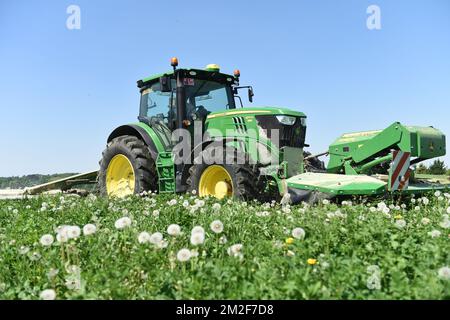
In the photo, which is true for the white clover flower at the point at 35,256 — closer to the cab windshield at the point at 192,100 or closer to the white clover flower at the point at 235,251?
the white clover flower at the point at 235,251

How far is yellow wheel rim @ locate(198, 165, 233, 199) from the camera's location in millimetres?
6992

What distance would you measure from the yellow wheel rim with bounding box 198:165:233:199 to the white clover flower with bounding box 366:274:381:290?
15.2 feet

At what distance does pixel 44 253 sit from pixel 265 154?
443 centimetres

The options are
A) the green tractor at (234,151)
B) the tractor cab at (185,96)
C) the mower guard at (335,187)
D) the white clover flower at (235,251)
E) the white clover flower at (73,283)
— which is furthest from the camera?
the tractor cab at (185,96)

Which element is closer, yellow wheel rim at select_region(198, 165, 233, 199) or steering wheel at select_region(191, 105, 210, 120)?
yellow wheel rim at select_region(198, 165, 233, 199)

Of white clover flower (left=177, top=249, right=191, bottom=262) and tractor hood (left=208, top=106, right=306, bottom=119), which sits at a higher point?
tractor hood (left=208, top=106, right=306, bottom=119)

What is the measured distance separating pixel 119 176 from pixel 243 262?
7122 millimetres

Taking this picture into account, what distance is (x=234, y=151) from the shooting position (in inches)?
267

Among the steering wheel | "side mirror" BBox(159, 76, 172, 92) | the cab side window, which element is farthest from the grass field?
the cab side window

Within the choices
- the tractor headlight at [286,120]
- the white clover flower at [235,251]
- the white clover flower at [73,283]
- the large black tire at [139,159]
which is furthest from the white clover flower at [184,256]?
the large black tire at [139,159]

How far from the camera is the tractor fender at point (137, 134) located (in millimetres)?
8438

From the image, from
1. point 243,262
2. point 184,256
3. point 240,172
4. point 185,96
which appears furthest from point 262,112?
point 184,256

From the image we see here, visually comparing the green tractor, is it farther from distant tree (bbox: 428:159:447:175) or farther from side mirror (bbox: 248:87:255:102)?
distant tree (bbox: 428:159:447:175)
